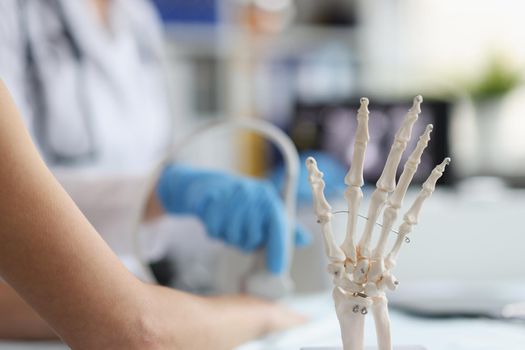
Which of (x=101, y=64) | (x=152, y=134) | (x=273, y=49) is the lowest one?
(x=152, y=134)

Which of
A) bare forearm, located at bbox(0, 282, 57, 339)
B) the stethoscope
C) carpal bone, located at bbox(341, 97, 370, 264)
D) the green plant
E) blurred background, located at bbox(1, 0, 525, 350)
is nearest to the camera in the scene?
carpal bone, located at bbox(341, 97, 370, 264)

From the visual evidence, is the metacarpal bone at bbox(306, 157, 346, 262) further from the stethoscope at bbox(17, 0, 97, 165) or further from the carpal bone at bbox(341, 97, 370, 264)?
the stethoscope at bbox(17, 0, 97, 165)

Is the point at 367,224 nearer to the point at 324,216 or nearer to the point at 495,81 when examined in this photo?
the point at 324,216

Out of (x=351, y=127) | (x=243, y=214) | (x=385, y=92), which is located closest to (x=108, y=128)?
(x=243, y=214)

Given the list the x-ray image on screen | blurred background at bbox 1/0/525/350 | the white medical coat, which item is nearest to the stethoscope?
the white medical coat

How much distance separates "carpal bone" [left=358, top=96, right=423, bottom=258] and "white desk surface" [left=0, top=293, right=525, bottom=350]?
192 mm

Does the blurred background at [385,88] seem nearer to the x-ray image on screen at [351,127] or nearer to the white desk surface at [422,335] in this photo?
the x-ray image on screen at [351,127]

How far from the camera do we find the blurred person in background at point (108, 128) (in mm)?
864

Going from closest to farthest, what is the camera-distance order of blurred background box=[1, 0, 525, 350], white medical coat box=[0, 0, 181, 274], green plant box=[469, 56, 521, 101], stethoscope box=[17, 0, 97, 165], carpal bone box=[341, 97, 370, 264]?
1. carpal bone box=[341, 97, 370, 264]
2. white medical coat box=[0, 0, 181, 274]
3. stethoscope box=[17, 0, 97, 165]
4. blurred background box=[1, 0, 525, 350]
5. green plant box=[469, 56, 521, 101]

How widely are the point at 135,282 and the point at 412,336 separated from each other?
30 centimetres

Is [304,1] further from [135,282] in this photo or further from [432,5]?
[135,282]

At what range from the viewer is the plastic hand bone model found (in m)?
0.48

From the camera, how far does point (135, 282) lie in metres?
0.56

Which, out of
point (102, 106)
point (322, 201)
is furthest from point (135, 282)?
point (102, 106)
